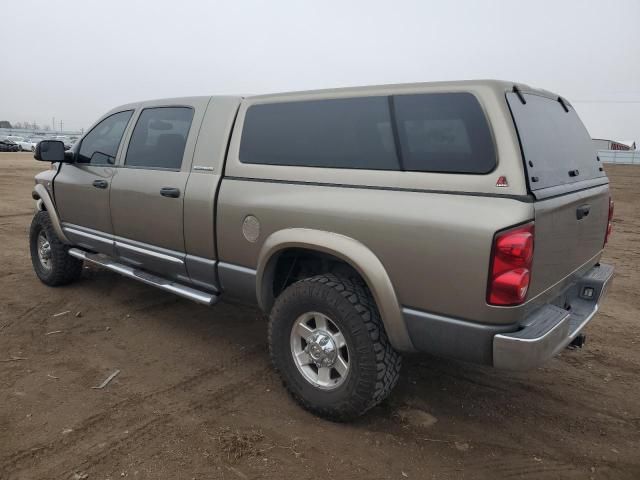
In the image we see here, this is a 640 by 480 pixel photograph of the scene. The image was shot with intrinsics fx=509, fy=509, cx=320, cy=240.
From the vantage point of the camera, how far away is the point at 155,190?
389 centimetres

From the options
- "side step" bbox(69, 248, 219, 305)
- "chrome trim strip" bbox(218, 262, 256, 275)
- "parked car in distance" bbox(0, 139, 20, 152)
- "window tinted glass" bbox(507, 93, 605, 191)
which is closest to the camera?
"window tinted glass" bbox(507, 93, 605, 191)

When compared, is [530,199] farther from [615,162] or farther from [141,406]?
[615,162]

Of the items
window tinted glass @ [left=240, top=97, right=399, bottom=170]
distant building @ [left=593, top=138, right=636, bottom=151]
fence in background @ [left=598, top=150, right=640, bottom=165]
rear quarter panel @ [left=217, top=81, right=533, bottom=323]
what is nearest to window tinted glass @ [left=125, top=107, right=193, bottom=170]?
window tinted glass @ [left=240, top=97, right=399, bottom=170]

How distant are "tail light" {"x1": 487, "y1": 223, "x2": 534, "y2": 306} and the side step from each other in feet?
6.73

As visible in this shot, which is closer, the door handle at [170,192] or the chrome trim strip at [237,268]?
the chrome trim strip at [237,268]

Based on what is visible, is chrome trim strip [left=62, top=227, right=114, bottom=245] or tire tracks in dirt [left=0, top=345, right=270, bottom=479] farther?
chrome trim strip [left=62, top=227, right=114, bottom=245]

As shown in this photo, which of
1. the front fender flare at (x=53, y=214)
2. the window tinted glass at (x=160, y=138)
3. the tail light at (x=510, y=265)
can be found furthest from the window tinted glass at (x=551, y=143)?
the front fender flare at (x=53, y=214)

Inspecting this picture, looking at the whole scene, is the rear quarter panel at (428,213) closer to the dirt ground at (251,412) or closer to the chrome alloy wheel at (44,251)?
the dirt ground at (251,412)

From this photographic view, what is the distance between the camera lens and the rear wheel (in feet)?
17.2

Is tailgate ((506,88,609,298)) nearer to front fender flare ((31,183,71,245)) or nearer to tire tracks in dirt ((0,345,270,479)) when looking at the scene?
tire tracks in dirt ((0,345,270,479))

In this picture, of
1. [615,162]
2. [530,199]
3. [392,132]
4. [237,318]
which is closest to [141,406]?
[237,318]

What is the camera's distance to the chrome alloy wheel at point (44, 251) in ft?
17.9

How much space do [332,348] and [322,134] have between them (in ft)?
4.18

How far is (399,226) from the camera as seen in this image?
8.41 ft
